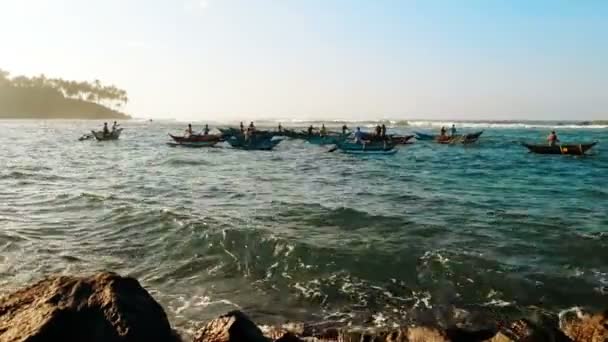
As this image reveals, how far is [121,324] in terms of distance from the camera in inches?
→ 218

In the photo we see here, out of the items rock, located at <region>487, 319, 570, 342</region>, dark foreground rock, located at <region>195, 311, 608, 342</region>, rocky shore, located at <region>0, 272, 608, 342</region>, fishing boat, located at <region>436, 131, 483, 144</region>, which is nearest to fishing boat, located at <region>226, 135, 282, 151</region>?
fishing boat, located at <region>436, 131, 483, 144</region>

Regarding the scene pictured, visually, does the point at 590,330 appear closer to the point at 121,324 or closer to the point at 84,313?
the point at 121,324

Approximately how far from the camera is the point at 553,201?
61.6ft

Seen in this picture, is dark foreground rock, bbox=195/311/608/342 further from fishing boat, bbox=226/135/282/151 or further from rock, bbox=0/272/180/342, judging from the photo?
fishing boat, bbox=226/135/282/151

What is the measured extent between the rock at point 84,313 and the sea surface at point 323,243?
5.83ft

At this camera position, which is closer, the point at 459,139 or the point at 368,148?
the point at 368,148

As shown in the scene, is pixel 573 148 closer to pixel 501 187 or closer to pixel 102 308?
pixel 501 187

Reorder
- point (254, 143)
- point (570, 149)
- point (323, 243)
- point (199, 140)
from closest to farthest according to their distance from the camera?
point (323, 243), point (570, 149), point (254, 143), point (199, 140)

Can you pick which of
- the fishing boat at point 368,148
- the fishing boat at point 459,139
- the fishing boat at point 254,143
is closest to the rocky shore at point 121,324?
the fishing boat at point 368,148

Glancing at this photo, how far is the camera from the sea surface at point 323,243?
890 centimetres

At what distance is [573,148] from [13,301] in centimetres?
3967

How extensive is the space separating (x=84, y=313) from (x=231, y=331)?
164 centimetres

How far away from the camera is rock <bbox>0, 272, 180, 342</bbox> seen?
520 cm

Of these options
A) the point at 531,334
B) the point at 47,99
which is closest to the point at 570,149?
the point at 531,334
